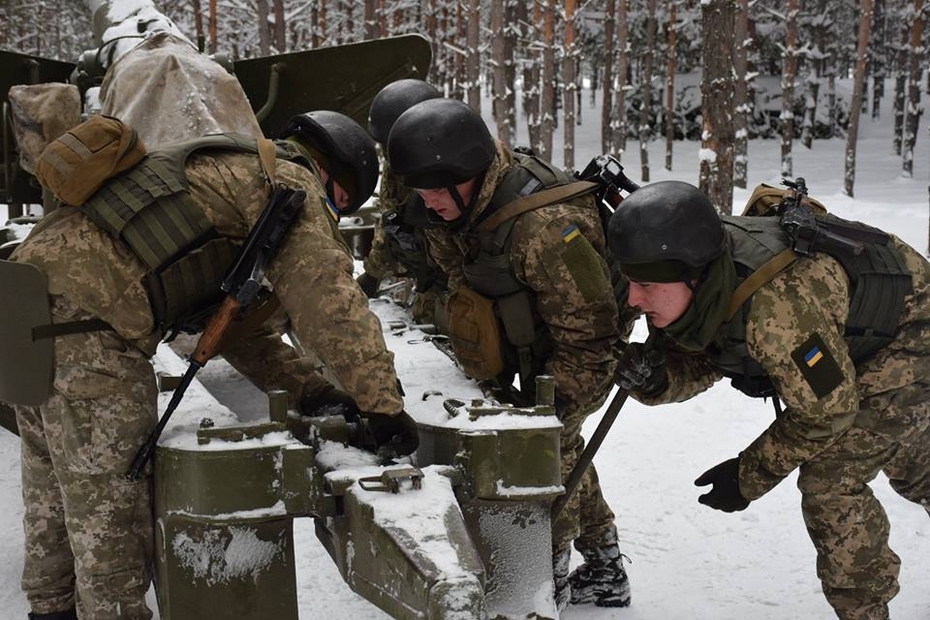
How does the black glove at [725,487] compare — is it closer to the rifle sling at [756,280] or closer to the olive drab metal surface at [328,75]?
the rifle sling at [756,280]

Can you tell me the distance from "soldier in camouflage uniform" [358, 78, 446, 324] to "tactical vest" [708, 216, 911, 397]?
1.47m

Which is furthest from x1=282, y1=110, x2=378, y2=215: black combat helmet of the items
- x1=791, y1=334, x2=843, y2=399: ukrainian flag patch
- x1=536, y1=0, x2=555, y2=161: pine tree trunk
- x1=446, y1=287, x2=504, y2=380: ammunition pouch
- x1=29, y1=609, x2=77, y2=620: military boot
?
x1=536, y1=0, x2=555, y2=161: pine tree trunk

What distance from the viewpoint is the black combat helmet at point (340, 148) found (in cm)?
326

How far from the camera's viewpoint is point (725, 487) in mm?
3357

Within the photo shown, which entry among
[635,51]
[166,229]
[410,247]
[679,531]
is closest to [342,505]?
[166,229]

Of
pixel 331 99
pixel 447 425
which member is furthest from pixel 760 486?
pixel 331 99

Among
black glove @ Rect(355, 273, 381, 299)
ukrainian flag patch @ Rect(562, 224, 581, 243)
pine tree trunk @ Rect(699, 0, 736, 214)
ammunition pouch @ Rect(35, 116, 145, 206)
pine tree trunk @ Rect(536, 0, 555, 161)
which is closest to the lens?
ammunition pouch @ Rect(35, 116, 145, 206)

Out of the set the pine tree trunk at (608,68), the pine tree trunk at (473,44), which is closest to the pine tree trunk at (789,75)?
the pine tree trunk at (608,68)

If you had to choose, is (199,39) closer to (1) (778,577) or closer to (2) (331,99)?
(2) (331,99)

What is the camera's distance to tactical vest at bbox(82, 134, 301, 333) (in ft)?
8.70

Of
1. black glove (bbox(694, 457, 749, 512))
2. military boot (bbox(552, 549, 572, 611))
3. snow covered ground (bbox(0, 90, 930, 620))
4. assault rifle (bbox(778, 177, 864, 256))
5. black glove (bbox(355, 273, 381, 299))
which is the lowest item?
snow covered ground (bbox(0, 90, 930, 620))

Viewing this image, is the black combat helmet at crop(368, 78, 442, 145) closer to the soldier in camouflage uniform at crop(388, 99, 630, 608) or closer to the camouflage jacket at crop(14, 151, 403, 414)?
the soldier in camouflage uniform at crop(388, 99, 630, 608)

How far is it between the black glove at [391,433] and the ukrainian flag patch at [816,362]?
1.17 m

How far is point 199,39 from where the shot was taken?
572 centimetres
